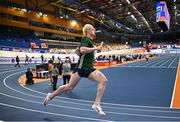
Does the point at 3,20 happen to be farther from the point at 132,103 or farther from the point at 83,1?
the point at 132,103

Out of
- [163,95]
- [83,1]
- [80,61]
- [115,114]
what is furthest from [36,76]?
[83,1]

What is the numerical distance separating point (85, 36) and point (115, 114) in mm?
3303

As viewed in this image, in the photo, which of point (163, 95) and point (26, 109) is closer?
point (26, 109)

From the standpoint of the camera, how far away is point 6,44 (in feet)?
113

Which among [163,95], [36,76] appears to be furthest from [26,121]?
[36,76]

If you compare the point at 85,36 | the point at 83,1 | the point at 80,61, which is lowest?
the point at 80,61

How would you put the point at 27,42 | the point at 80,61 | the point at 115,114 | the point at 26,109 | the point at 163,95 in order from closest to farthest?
the point at 80,61 → the point at 115,114 → the point at 26,109 → the point at 163,95 → the point at 27,42

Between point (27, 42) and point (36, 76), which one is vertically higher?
point (27, 42)

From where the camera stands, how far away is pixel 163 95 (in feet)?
37.4

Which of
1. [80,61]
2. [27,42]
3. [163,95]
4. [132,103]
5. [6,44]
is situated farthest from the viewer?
[27,42]

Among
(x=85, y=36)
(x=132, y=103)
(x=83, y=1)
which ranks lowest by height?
(x=132, y=103)

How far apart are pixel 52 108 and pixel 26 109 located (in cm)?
82

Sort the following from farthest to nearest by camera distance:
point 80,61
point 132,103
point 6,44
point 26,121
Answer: point 6,44, point 132,103, point 26,121, point 80,61

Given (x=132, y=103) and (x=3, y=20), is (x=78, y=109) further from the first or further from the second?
(x=3, y=20)
